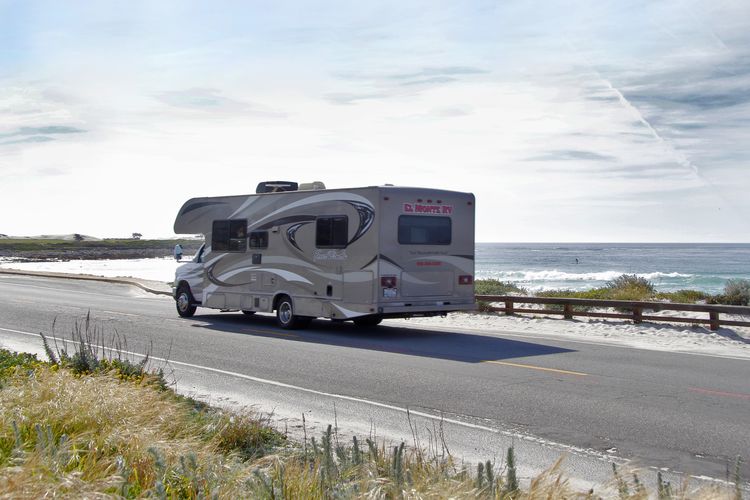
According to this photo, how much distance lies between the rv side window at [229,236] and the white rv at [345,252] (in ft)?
0.08

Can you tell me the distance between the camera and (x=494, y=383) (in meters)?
11.4

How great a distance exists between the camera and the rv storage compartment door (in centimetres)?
1714

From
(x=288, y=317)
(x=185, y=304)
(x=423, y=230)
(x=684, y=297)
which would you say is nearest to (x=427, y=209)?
(x=423, y=230)

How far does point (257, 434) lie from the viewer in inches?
296

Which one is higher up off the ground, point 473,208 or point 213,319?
point 473,208

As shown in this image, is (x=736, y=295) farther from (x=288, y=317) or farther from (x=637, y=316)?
(x=288, y=317)

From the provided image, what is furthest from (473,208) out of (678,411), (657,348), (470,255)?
(678,411)

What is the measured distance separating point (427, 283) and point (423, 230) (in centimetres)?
111

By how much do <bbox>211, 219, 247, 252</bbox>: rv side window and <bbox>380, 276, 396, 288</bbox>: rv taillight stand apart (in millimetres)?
4475

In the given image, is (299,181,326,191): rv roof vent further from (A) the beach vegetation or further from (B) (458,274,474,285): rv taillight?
(A) the beach vegetation

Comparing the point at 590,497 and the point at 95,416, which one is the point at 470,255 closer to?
the point at 95,416

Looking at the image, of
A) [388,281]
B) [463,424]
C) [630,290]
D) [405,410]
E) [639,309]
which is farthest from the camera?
[630,290]

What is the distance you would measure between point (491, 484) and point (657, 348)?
12.1m

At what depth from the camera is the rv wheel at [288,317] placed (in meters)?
18.4
